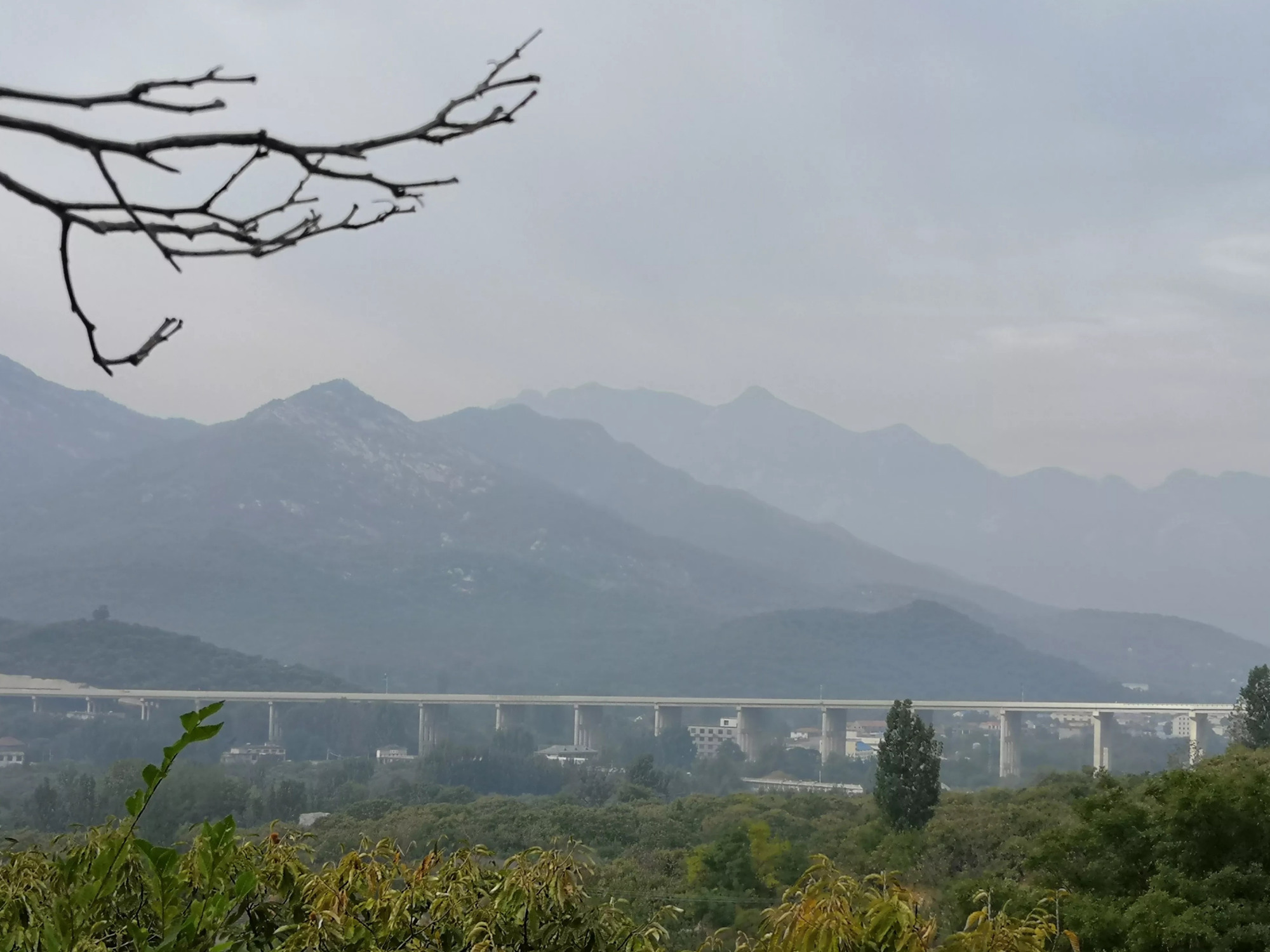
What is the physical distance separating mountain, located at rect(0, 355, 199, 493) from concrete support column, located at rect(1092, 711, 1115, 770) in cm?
7643

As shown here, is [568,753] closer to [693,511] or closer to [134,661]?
[134,661]

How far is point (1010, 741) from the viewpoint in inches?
1837

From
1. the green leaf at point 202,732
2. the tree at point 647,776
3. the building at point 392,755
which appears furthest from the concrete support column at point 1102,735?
the green leaf at point 202,732

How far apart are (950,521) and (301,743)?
138 meters

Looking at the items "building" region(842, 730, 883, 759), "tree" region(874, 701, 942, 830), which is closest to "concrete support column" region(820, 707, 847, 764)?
"building" region(842, 730, 883, 759)

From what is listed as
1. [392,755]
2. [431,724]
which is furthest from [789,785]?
[431,724]

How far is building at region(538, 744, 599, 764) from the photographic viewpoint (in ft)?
150

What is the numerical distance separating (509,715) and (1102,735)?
23.5 meters

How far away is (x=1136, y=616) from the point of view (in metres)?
100

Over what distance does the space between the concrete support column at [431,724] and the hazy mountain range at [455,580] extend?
54.5 ft

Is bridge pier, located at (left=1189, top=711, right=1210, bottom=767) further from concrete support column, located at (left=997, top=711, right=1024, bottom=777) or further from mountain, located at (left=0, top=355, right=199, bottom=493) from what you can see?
mountain, located at (left=0, top=355, right=199, bottom=493)

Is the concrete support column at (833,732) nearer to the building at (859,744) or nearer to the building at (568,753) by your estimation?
the building at (859,744)

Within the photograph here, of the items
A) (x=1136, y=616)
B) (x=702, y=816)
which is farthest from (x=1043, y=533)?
(x=702, y=816)

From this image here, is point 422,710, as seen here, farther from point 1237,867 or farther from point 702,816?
point 1237,867
